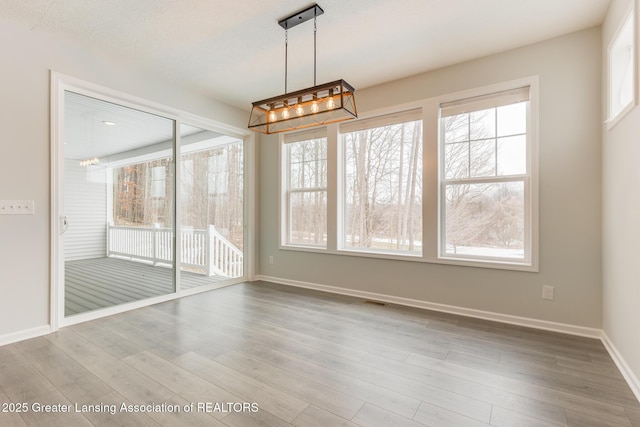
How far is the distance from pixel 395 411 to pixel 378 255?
2327 mm

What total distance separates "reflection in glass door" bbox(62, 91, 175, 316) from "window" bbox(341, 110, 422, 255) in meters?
2.40

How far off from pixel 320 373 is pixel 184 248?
9.39 feet

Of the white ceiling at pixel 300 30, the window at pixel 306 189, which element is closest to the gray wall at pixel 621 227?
the white ceiling at pixel 300 30

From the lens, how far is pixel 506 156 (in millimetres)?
3246

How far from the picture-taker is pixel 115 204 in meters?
3.52

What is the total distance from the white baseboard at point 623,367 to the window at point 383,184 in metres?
1.78

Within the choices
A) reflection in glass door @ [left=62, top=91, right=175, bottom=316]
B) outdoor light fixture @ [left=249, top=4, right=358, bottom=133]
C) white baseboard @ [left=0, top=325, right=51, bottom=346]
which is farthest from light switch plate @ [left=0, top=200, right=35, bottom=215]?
outdoor light fixture @ [left=249, top=4, right=358, bottom=133]

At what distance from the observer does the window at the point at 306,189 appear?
4.57 metres

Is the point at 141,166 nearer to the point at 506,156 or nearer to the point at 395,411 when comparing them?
the point at 395,411

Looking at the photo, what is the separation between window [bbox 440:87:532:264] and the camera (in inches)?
125

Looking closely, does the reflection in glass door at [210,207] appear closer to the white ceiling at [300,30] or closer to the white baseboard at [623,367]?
the white ceiling at [300,30]

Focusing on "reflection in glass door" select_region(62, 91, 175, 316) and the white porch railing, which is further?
the white porch railing

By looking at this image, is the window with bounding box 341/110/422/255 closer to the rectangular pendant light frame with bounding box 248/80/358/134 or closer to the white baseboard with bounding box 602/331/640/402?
the rectangular pendant light frame with bounding box 248/80/358/134

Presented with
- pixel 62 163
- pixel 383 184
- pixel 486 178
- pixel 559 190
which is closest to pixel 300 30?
pixel 383 184
